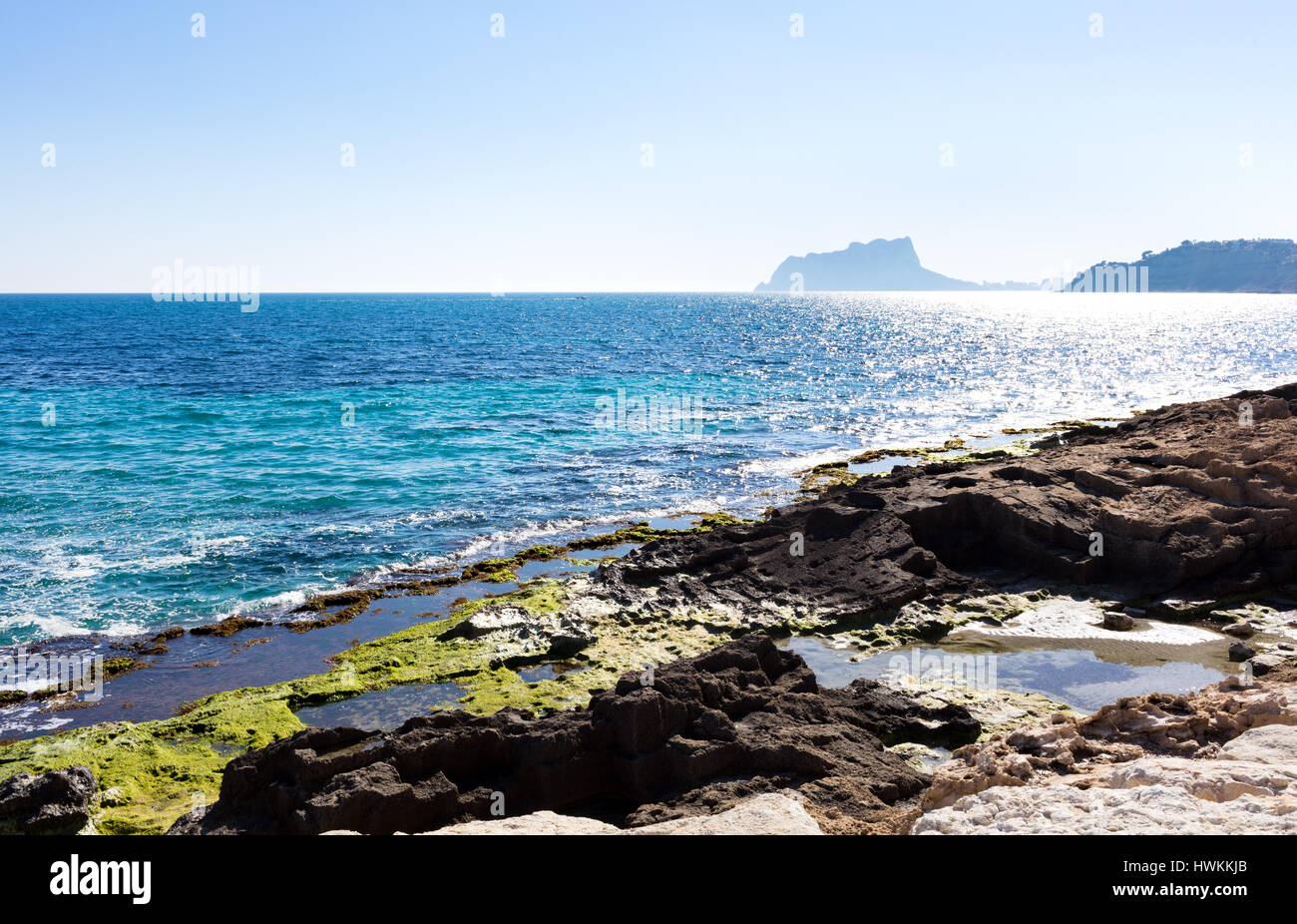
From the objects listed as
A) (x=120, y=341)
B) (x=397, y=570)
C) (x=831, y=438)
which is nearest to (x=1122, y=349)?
(x=831, y=438)

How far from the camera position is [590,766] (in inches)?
458

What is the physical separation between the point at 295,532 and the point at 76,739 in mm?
12503

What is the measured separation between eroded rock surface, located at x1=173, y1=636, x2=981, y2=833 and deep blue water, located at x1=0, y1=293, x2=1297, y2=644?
1122 centimetres

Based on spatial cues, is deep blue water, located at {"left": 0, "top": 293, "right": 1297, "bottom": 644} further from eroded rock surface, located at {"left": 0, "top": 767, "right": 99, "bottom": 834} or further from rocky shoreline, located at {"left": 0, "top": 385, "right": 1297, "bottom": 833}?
eroded rock surface, located at {"left": 0, "top": 767, "right": 99, "bottom": 834}

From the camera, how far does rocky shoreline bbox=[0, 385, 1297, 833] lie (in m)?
10.9

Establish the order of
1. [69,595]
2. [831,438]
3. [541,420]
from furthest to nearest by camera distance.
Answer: [541,420] → [831,438] → [69,595]

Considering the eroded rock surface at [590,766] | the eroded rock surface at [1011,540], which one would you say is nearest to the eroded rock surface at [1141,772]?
the eroded rock surface at [590,766]

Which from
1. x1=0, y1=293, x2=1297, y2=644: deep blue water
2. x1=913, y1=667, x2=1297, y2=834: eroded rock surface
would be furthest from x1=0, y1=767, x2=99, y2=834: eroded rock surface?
x1=913, y1=667, x2=1297, y2=834: eroded rock surface

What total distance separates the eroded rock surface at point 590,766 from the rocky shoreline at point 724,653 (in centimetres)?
3

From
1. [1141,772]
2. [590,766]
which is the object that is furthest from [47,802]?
[1141,772]

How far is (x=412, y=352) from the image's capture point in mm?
89062

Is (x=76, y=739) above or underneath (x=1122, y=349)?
underneath

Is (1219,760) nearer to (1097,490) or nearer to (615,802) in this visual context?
(615,802)

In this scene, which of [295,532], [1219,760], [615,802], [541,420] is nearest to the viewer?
[1219,760]
